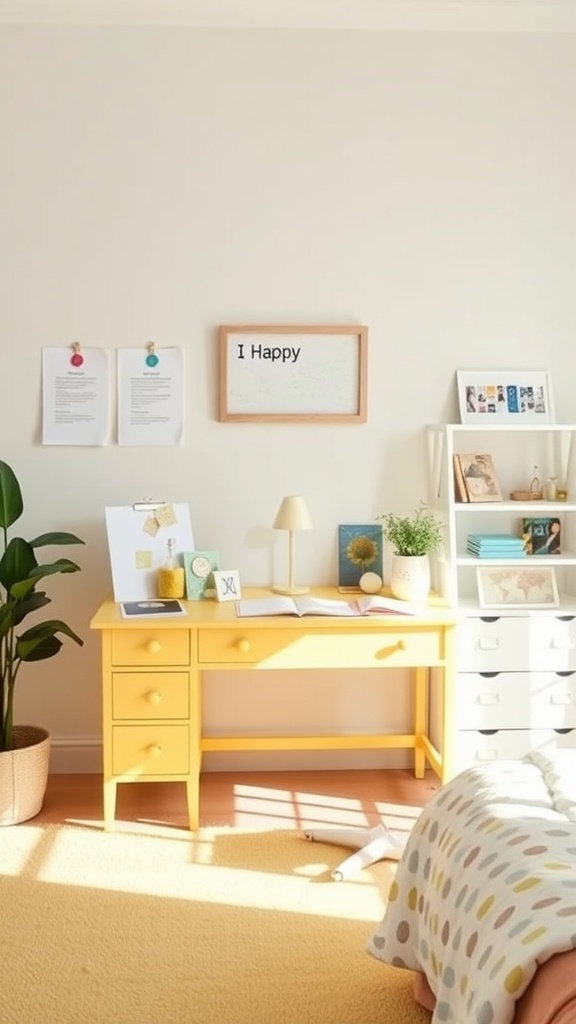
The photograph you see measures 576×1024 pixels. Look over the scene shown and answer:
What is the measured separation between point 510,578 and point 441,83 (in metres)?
1.72

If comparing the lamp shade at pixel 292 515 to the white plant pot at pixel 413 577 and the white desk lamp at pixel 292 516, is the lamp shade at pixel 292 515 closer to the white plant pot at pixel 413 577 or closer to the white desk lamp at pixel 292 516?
the white desk lamp at pixel 292 516

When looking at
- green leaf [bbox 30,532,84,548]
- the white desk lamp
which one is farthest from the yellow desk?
the white desk lamp

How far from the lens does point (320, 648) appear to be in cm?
326

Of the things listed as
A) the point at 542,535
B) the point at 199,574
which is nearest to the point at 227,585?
the point at 199,574

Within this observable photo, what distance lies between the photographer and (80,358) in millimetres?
3621

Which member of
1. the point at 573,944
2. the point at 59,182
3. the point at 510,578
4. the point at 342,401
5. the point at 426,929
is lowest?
the point at 426,929

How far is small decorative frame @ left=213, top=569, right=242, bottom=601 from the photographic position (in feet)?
11.4

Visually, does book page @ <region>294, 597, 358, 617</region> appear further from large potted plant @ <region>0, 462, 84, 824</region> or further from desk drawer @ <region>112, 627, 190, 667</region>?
large potted plant @ <region>0, 462, 84, 824</region>

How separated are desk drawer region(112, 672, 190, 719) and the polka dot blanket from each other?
1091 millimetres

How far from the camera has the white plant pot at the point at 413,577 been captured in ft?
11.4

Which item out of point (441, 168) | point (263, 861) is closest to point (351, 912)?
point (263, 861)

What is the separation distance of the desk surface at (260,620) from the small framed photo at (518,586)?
0.28 meters

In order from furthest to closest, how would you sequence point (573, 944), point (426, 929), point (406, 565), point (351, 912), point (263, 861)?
point (406, 565), point (263, 861), point (351, 912), point (426, 929), point (573, 944)

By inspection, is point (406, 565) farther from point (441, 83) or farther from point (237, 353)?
point (441, 83)
